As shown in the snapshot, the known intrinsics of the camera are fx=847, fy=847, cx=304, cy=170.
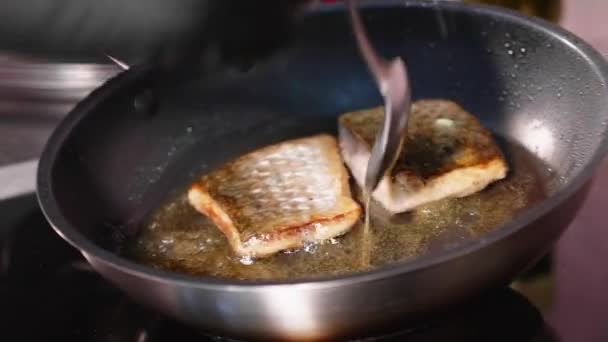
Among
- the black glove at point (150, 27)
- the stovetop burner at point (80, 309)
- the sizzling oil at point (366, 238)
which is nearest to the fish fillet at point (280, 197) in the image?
the sizzling oil at point (366, 238)

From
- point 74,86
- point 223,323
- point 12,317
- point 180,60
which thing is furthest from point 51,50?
point 74,86

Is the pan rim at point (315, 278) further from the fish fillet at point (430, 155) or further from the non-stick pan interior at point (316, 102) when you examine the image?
the fish fillet at point (430, 155)

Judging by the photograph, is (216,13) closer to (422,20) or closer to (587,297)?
(587,297)

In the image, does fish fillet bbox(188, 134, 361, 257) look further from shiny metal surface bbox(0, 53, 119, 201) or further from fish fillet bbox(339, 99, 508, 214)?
shiny metal surface bbox(0, 53, 119, 201)

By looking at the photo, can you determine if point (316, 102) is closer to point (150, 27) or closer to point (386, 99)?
point (386, 99)

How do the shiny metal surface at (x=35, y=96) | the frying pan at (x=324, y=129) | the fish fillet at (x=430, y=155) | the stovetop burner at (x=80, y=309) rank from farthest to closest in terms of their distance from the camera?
the shiny metal surface at (x=35, y=96) < the fish fillet at (x=430, y=155) < the stovetop burner at (x=80, y=309) < the frying pan at (x=324, y=129)

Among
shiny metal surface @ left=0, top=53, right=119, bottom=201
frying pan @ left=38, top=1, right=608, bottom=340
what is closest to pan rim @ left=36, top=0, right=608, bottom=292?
frying pan @ left=38, top=1, right=608, bottom=340

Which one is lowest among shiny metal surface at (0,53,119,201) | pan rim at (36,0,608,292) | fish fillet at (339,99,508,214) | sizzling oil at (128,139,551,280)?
shiny metal surface at (0,53,119,201)

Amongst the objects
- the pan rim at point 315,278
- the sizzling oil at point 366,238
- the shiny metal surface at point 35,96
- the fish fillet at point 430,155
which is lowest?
the shiny metal surface at point 35,96
